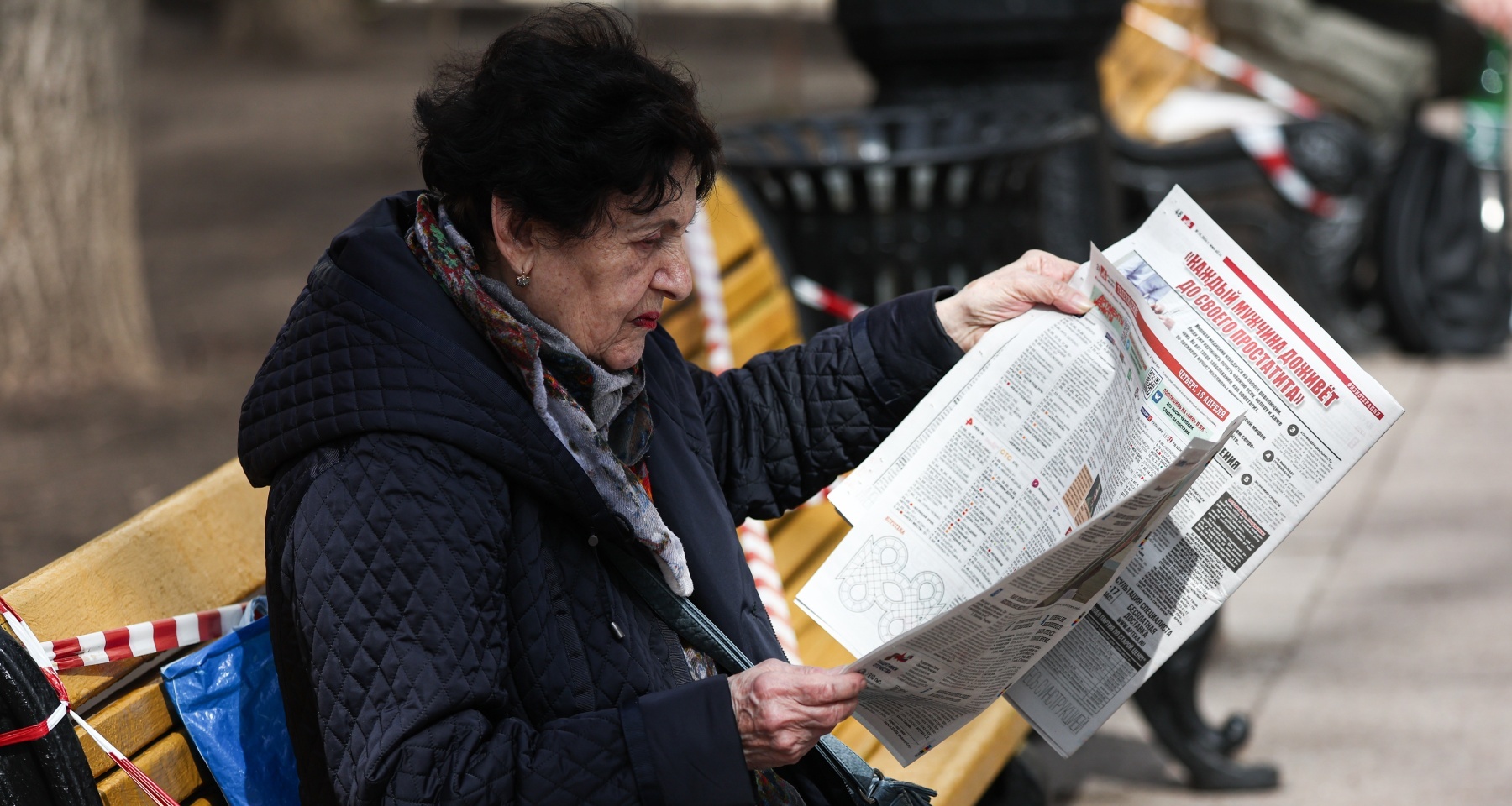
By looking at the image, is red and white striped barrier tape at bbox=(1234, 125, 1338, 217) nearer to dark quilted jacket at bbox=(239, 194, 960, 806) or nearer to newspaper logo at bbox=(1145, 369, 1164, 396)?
newspaper logo at bbox=(1145, 369, 1164, 396)

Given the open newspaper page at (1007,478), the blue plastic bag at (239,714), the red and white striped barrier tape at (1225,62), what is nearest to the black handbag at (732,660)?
the open newspaper page at (1007,478)

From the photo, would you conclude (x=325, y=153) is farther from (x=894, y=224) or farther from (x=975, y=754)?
(x=975, y=754)

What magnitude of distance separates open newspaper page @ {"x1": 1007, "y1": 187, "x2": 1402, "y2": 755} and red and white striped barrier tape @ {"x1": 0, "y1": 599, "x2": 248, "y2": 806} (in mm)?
1121

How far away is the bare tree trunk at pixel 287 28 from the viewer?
47.3 feet

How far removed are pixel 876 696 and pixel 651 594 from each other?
12.4 inches

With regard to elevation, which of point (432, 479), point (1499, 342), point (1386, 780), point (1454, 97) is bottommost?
point (1499, 342)

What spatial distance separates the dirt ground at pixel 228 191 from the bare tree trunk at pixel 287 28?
219mm

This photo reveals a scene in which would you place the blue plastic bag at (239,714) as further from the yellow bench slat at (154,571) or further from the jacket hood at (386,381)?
the jacket hood at (386,381)

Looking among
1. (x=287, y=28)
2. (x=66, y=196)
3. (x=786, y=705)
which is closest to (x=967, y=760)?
(x=786, y=705)

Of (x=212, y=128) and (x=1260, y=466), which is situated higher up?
(x=1260, y=466)

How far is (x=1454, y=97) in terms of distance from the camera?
289 inches

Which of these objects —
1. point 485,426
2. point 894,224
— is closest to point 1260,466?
point 485,426

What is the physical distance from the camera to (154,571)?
1927 mm

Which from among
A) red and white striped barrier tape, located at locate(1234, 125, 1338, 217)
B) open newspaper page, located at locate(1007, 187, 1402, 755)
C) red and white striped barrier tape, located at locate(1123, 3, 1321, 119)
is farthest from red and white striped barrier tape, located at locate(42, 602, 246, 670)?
red and white striped barrier tape, located at locate(1123, 3, 1321, 119)
